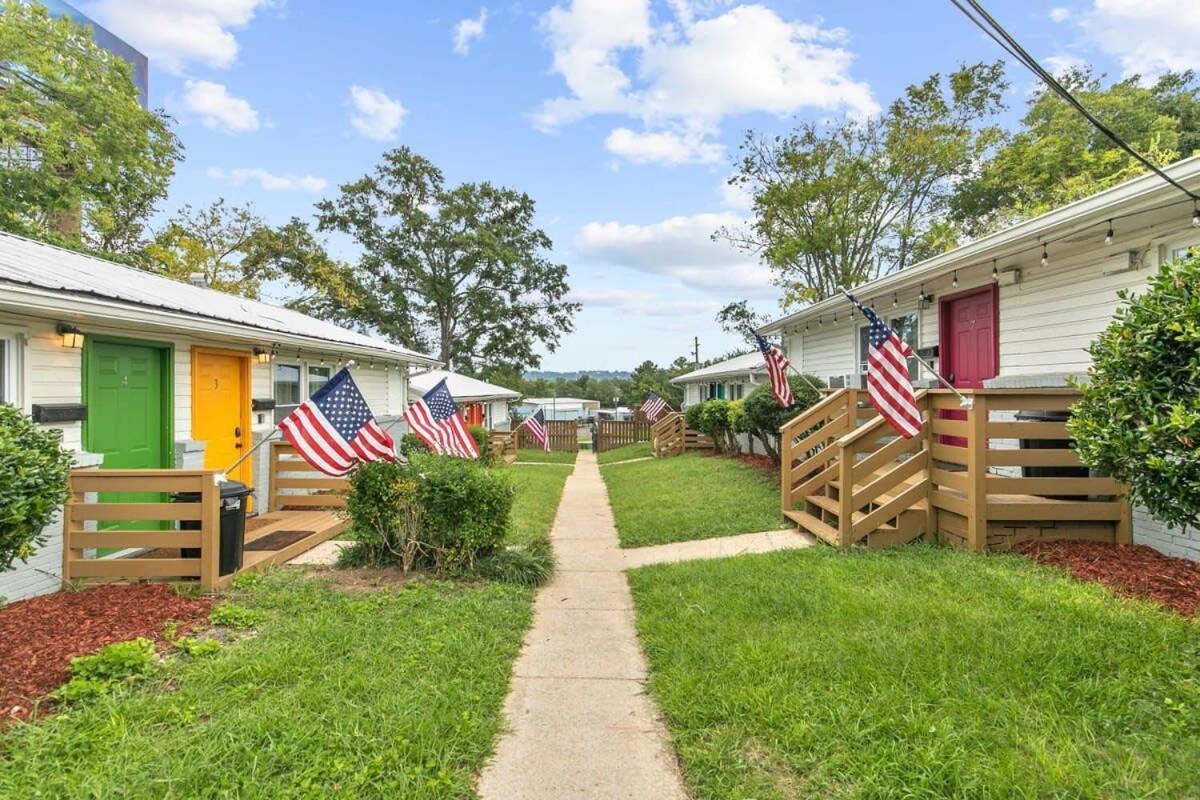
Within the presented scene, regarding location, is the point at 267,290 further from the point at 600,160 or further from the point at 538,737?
the point at 538,737

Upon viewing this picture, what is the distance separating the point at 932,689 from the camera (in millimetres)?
2834

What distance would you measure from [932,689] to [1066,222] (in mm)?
4589

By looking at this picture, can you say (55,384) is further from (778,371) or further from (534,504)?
(778,371)

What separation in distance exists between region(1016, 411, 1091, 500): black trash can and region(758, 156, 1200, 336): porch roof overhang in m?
1.67

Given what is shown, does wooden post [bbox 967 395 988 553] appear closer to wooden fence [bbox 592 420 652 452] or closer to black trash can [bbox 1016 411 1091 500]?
black trash can [bbox 1016 411 1091 500]

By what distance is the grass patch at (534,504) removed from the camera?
701 centimetres

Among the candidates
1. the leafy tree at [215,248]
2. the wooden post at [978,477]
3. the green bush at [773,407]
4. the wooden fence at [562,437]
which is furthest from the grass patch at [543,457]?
the wooden post at [978,477]

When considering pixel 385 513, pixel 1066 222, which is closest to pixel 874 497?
pixel 1066 222

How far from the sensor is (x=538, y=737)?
2.79 m

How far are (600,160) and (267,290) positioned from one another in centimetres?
1767

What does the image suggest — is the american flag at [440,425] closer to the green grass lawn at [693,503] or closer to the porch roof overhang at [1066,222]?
the green grass lawn at [693,503]

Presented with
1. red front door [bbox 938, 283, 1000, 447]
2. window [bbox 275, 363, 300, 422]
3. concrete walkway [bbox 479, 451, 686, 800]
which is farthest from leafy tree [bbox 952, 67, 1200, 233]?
window [bbox 275, 363, 300, 422]

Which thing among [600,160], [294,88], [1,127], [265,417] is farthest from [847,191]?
[1,127]

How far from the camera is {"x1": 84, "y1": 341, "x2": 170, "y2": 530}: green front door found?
216 inches
